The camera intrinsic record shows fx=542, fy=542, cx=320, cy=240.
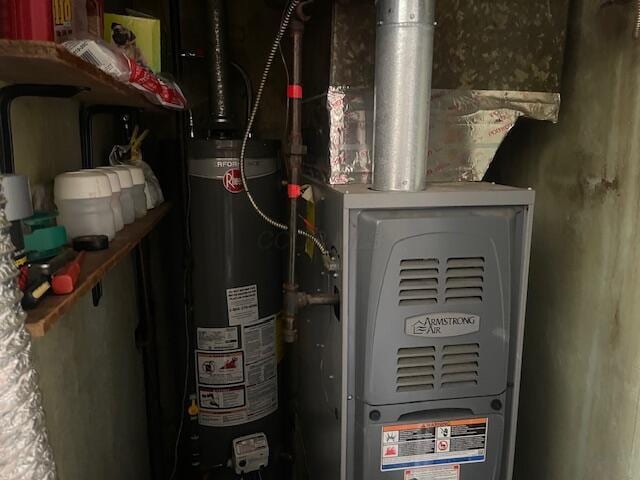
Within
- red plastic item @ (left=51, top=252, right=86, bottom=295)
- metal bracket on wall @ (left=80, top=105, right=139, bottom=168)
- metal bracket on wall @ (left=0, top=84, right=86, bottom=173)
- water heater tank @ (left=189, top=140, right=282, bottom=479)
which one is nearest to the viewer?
red plastic item @ (left=51, top=252, right=86, bottom=295)

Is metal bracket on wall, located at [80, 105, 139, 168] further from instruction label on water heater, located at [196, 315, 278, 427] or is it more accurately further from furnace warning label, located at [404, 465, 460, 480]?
furnace warning label, located at [404, 465, 460, 480]

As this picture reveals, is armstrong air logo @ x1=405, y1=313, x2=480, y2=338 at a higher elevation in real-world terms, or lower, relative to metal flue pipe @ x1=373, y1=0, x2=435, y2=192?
lower

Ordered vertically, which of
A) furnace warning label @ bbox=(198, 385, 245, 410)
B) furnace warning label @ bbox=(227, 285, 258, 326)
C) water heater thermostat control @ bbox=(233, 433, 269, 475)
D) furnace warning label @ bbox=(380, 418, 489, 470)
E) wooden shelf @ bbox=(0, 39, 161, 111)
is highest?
wooden shelf @ bbox=(0, 39, 161, 111)

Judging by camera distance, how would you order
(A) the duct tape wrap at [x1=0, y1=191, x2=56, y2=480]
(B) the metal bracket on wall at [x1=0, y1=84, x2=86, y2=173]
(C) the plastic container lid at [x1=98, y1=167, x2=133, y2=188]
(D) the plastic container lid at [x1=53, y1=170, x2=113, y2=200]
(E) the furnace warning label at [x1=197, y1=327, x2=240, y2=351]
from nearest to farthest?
1. (A) the duct tape wrap at [x1=0, y1=191, x2=56, y2=480]
2. (B) the metal bracket on wall at [x1=0, y1=84, x2=86, y2=173]
3. (D) the plastic container lid at [x1=53, y1=170, x2=113, y2=200]
4. (C) the plastic container lid at [x1=98, y1=167, x2=133, y2=188]
5. (E) the furnace warning label at [x1=197, y1=327, x2=240, y2=351]

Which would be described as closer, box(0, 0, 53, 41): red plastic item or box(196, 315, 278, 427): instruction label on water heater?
box(0, 0, 53, 41): red plastic item

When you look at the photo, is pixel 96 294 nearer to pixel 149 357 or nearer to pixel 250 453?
pixel 149 357

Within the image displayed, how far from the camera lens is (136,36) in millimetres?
1377

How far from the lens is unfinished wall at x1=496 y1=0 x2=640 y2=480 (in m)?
1.21

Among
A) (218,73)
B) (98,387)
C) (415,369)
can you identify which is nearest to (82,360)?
(98,387)

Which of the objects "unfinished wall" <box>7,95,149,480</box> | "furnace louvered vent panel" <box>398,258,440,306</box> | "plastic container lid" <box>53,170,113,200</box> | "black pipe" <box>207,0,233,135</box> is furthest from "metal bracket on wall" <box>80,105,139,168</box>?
"furnace louvered vent panel" <box>398,258,440,306</box>

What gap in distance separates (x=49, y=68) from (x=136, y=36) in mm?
636

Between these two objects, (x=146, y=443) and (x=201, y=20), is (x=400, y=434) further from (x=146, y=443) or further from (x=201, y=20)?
(x=201, y=20)

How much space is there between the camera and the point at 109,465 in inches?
59.8

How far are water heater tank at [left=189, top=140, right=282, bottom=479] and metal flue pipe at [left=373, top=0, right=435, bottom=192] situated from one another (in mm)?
644
